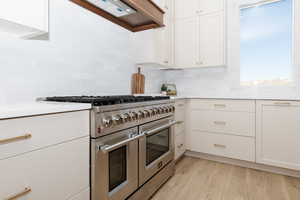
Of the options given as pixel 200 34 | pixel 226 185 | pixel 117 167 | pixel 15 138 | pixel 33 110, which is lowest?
pixel 226 185

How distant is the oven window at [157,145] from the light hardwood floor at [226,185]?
371 millimetres

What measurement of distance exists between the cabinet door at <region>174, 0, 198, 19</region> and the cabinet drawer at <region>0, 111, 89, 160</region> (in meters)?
2.55

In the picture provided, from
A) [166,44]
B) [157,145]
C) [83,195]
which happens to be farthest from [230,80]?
[83,195]

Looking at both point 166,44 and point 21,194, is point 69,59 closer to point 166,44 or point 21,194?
point 21,194

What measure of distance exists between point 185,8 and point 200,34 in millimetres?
522

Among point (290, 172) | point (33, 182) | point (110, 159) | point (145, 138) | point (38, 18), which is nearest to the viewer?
point (33, 182)

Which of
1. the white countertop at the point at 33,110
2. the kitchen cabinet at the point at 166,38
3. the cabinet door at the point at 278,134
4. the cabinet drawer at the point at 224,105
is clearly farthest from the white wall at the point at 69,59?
the cabinet door at the point at 278,134

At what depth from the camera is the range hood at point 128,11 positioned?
142 centimetres

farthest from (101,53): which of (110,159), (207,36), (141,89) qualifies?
(207,36)

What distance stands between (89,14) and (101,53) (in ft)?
1.31

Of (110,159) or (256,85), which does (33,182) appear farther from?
(256,85)

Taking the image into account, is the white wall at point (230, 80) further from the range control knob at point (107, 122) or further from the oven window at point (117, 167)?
the range control knob at point (107, 122)

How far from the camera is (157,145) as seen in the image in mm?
1714

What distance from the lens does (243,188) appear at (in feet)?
5.84
